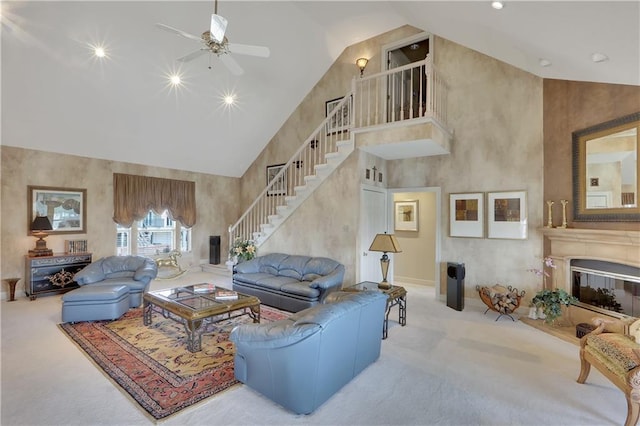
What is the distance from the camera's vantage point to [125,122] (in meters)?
6.41

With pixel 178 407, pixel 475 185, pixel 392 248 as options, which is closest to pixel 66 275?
pixel 178 407

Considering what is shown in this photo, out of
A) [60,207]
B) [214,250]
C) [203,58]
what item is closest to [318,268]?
[214,250]

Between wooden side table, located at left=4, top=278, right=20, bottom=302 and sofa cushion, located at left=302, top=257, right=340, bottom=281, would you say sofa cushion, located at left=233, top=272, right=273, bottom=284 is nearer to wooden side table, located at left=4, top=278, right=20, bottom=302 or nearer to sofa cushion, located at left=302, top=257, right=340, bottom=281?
sofa cushion, located at left=302, top=257, right=340, bottom=281

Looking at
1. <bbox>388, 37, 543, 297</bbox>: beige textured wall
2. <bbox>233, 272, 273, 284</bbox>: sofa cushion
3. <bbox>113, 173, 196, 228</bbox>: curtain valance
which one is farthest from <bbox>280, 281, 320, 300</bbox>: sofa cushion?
<bbox>113, 173, 196, 228</bbox>: curtain valance

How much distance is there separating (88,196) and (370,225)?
613cm

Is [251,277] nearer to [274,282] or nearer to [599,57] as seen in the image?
[274,282]

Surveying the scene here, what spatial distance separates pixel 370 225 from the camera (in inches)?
240

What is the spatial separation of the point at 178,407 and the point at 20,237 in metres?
5.91

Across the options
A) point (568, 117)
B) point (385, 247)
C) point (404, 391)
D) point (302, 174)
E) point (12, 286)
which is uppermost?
point (568, 117)

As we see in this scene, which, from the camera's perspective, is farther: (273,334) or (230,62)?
(230,62)

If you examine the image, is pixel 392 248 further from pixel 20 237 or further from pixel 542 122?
pixel 20 237

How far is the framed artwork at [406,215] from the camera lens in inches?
292

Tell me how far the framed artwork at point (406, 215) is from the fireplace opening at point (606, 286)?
3.26m

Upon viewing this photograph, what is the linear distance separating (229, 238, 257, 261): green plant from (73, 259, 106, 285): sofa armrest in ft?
8.23
